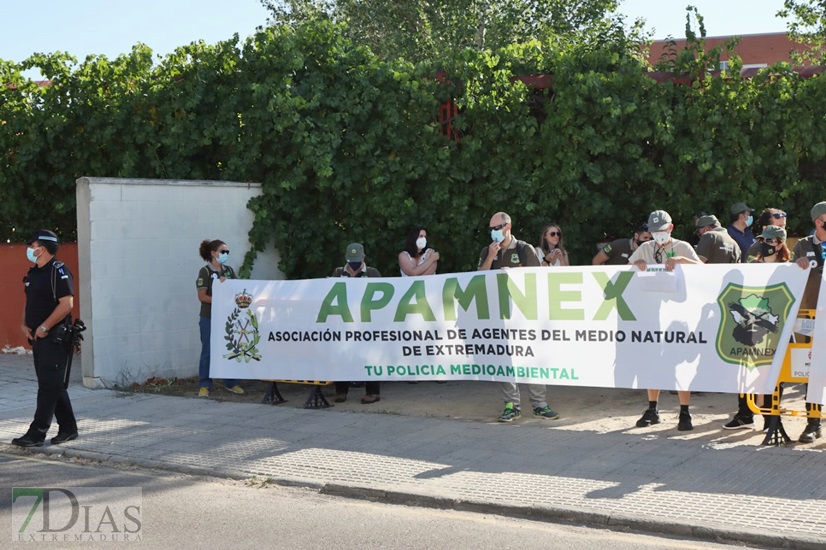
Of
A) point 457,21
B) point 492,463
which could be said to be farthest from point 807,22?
point 492,463

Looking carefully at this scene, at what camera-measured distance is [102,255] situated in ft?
40.5

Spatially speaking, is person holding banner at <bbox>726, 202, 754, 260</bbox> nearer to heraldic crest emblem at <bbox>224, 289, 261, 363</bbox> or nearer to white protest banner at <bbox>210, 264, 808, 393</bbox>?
white protest banner at <bbox>210, 264, 808, 393</bbox>

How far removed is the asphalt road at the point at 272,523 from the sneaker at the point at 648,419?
9.68 ft

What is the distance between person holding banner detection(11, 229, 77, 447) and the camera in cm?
923

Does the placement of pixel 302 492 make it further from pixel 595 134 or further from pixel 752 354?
pixel 595 134

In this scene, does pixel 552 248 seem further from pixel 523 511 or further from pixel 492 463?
pixel 523 511

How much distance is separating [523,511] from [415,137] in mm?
7342

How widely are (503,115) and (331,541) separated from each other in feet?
25.4

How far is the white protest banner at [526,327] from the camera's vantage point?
8.81 meters

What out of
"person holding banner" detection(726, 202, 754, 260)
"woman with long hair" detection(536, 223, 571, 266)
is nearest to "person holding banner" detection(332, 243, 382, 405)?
"woman with long hair" detection(536, 223, 571, 266)

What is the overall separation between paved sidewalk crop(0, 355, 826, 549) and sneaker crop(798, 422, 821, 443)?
0.14 m

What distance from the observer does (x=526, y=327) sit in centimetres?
973

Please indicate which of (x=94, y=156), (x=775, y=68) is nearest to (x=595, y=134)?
(x=775, y=68)

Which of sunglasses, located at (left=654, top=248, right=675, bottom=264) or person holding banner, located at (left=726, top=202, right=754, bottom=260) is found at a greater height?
person holding banner, located at (left=726, top=202, right=754, bottom=260)
